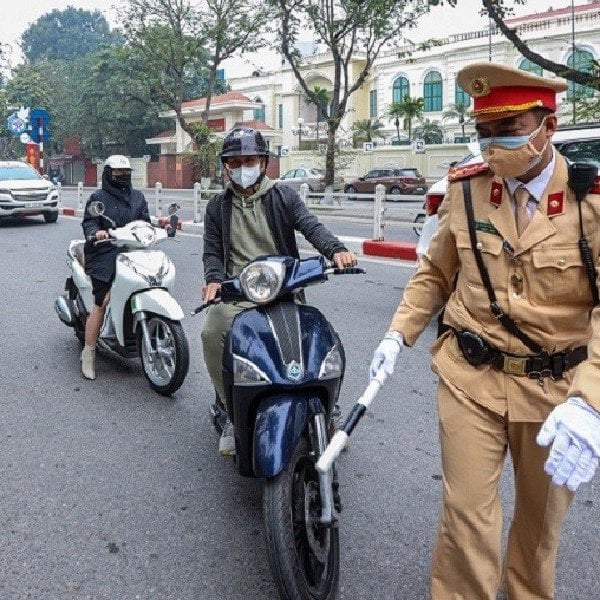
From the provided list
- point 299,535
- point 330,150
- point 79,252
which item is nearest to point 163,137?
point 330,150

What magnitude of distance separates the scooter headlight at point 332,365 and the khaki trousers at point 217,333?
0.65 metres

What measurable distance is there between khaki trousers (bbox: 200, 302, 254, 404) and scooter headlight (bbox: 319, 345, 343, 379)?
2.14ft

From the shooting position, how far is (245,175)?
3.71m

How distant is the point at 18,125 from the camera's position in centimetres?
3634

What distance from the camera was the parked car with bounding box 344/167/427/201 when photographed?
35394 mm

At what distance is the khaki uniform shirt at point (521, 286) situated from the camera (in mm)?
2199

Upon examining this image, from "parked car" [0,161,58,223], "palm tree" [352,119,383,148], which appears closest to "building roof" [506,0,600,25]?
"palm tree" [352,119,383,148]

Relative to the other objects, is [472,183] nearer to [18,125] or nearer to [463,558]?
[463,558]

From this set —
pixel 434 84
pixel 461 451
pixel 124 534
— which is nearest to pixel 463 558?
pixel 461 451

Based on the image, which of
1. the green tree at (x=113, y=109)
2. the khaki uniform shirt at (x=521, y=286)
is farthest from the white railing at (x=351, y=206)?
the green tree at (x=113, y=109)

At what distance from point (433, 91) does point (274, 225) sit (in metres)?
50.2

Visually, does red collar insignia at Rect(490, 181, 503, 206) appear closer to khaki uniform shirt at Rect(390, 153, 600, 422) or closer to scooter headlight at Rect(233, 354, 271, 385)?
khaki uniform shirt at Rect(390, 153, 600, 422)

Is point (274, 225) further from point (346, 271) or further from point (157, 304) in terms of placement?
point (157, 304)

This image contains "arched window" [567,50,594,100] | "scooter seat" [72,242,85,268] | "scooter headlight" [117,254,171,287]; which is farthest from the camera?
"arched window" [567,50,594,100]
